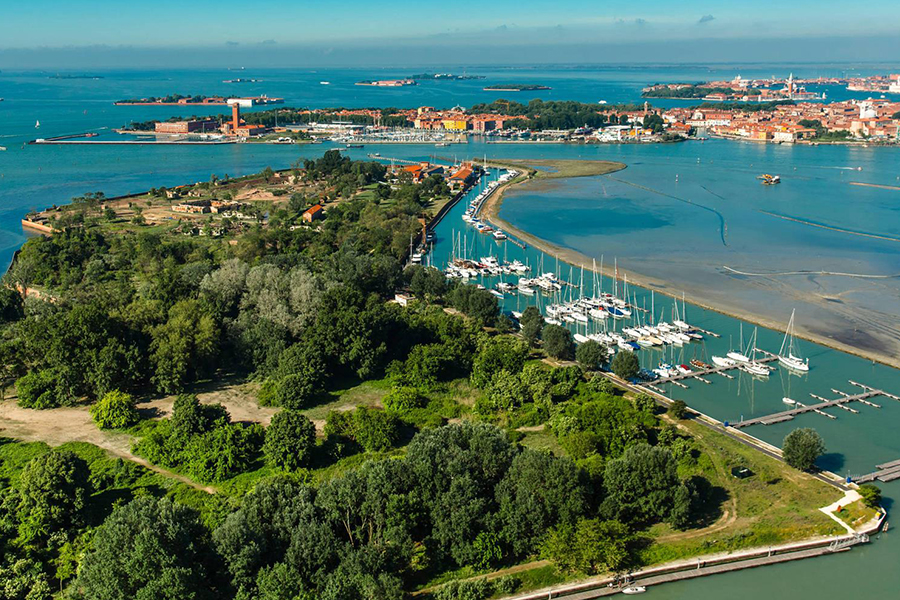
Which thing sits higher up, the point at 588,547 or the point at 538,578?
the point at 588,547

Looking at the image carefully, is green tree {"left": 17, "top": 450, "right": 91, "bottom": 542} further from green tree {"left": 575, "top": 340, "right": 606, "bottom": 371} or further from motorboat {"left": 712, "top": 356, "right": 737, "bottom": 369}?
motorboat {"left": 712, "top": 356, "right": 737, "bottom": 369}

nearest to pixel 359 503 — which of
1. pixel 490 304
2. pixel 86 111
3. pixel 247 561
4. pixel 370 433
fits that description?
pixel 247 561

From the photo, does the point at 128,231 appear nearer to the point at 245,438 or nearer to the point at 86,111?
the point at 245,438

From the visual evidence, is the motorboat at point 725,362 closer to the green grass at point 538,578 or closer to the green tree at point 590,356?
the green tree at point 590,356

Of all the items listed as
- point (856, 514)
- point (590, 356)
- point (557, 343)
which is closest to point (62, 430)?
point (557, 343)

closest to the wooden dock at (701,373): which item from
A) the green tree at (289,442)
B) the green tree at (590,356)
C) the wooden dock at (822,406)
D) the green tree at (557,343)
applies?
the green tree at (590,356)

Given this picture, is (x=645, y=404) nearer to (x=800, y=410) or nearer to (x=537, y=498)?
(x=800, y=410)
